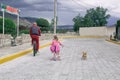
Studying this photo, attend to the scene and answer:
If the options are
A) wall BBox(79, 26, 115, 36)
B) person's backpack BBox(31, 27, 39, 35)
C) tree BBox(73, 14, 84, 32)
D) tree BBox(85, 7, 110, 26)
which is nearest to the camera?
person's backpack BBox(31, 27, 39, 35)

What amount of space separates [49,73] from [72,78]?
4.26ft

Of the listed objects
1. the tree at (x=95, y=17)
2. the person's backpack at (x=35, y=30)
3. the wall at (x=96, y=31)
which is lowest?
the wall at (x=96, y=31)

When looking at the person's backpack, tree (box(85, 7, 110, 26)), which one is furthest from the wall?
the person's backpack

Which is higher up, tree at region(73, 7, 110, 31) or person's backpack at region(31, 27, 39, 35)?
tree at region(73, 7, 110, 31)

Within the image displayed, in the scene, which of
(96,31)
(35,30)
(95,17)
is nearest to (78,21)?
(95,17)

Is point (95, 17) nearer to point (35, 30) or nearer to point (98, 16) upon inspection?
point (98, 16)

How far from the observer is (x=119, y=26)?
42.5m

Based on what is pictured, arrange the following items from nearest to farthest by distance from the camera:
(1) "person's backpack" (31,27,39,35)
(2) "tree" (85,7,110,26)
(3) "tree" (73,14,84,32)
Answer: (1) "person's backpack" (31,27,39,35) → (3) "tree" (73,14,84,32) → (2) "tree" (85,7,110,26)

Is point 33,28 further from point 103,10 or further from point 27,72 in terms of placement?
point 103,10

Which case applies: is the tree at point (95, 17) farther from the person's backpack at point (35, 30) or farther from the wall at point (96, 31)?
the person's backpack at point (35, 30)

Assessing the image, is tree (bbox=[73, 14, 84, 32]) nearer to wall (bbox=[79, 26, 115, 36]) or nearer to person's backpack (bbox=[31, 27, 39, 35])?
wall (bbox=[79, 26, 115, 36])

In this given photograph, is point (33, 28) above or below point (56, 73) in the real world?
above

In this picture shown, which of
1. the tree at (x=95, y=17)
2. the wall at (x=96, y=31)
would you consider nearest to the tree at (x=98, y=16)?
the tree at (x=95, y=17)

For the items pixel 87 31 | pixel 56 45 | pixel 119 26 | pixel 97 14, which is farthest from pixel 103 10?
pixel 56 45
